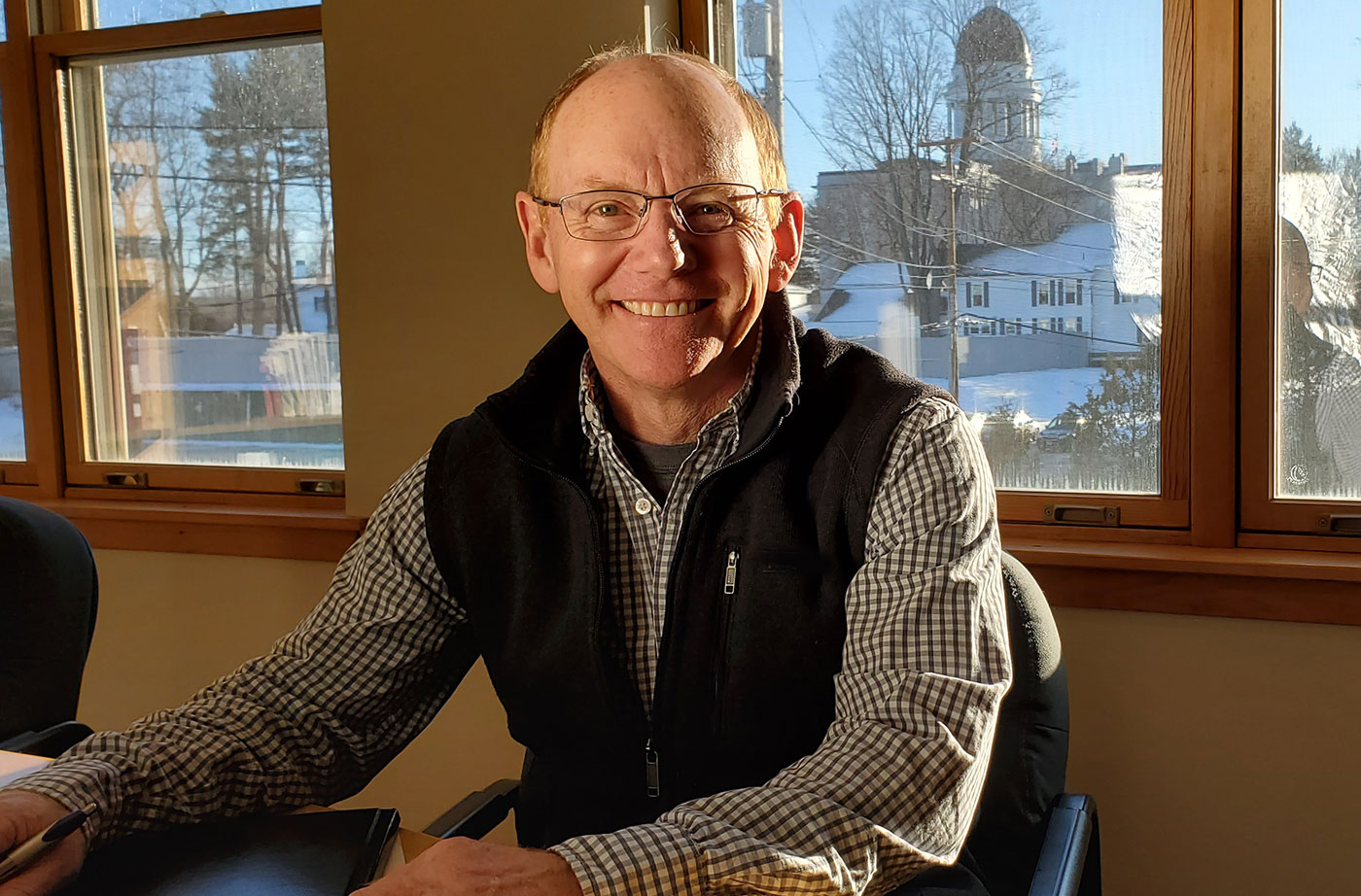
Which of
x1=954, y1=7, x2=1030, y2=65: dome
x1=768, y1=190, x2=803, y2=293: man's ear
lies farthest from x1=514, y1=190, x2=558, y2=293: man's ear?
x1=954, y1=7, x2=1030, y2=65: dome

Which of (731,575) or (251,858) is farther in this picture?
(731,575)

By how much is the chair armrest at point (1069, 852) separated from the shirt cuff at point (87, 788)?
2.68 feet

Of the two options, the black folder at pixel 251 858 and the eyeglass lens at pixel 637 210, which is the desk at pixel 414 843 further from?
the eyeglass lens at pixel 637 210

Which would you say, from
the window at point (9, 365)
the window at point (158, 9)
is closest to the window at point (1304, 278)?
the window at point (158, 9)

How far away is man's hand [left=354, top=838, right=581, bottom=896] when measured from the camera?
0.81 meters

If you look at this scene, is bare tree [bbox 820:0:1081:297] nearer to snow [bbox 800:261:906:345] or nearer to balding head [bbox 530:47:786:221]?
snow [bbox 800:261:906:345]

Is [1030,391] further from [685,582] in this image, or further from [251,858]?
[251,858]

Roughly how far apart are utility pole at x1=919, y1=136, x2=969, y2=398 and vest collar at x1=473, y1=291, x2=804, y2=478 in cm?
80

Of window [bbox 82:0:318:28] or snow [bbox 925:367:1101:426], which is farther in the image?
window [bbox 82:0:318:28]

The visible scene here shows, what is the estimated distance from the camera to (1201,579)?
189 cm

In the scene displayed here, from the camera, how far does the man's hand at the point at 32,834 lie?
3.00 ft

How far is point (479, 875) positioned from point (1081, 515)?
4.87 ft

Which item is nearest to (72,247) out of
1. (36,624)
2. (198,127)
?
(198,127)

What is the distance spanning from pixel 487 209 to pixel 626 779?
4.48 feet
